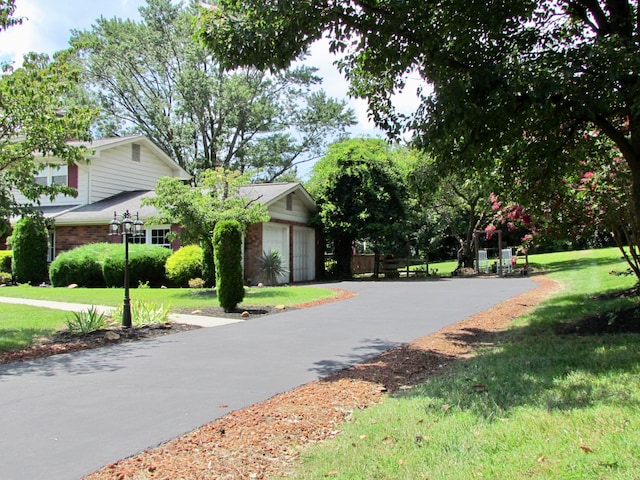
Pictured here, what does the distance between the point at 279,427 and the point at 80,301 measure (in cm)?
1169

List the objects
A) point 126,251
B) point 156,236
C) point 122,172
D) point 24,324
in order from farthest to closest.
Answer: point 122,172 → point 156,236 → point 126,251 → point 24,324

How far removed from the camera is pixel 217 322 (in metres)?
11.3

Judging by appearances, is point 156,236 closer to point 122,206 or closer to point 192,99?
point 122,206

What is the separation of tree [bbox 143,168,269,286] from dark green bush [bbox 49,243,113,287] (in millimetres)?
4747

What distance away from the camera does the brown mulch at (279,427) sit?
152 inches

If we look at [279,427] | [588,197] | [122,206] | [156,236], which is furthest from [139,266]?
[279,427]

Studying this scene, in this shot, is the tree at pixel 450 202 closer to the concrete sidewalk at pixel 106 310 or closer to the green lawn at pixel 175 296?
the green lawn at pixel 175 296

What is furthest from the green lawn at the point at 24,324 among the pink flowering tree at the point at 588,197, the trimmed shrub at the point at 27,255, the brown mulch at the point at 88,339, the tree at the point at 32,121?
the pink flowering tree at the point at 588,197

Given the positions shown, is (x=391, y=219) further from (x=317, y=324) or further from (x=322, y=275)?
(x=317, y=324)

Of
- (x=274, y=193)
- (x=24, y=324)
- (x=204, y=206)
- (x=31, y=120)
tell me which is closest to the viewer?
(x=31, y=120)

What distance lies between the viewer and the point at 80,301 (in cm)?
1462

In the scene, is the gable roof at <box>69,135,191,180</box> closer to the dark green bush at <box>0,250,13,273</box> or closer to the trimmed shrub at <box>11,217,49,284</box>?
the trimmed shrub at <box>11,217,49,284</box>

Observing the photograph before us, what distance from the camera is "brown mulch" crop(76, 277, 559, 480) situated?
387cm

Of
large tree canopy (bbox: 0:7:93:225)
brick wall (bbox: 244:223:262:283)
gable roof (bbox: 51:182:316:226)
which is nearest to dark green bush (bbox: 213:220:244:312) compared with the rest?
large tree canopy (bbox: 0:7:93:225)
